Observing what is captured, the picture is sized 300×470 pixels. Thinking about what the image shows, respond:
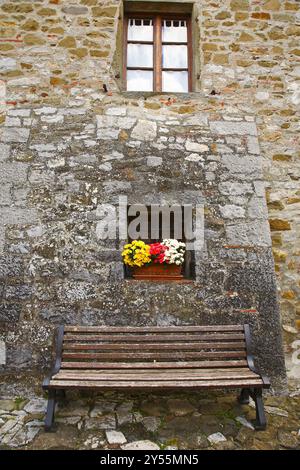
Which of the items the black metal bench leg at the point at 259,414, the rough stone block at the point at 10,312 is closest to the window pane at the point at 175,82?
the rough stone block at the point at 10,312

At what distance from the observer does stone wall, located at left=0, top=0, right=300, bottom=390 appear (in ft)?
11.9

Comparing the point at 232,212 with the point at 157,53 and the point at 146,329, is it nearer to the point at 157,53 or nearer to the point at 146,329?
the point at 146,329

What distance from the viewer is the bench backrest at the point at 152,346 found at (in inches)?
122

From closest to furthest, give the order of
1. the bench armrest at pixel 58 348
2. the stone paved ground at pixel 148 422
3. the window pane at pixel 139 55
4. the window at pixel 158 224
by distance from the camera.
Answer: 1. the stone paved ground at pixel 148 422
2. the bench armrest at pixel 58 348
3. the window at pixel 158 224
4. the window pane at pixel 139 55

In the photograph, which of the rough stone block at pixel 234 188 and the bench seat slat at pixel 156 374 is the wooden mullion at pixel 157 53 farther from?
the bench seat slat at pixel 156 374

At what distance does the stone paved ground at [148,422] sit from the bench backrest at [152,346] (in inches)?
12.0

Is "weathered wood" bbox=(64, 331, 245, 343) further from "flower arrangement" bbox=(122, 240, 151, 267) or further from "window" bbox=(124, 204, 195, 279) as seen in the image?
"window" bbox=(124, 204, 195, 279)

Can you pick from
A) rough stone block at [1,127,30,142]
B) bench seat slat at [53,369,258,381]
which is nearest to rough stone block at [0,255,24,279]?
bench seat slat at [53,369,258,381]

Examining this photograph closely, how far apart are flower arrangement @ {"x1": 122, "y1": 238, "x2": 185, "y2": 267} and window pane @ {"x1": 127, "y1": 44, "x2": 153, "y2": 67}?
2.25 metres

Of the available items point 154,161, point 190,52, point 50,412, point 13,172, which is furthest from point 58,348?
point 190,52

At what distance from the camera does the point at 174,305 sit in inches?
141

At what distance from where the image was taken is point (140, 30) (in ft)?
15.6

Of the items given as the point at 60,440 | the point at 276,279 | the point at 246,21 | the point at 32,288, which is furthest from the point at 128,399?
the point at 246,21
